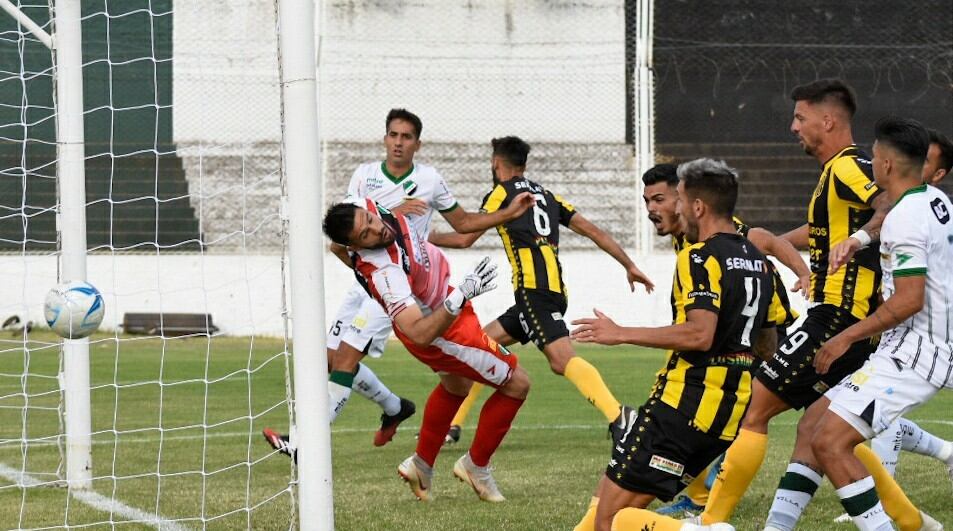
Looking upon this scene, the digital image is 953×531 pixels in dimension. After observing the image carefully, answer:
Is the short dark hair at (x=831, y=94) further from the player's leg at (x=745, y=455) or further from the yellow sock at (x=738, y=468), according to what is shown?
Answer: the yellow sock at (x=738, y=468)

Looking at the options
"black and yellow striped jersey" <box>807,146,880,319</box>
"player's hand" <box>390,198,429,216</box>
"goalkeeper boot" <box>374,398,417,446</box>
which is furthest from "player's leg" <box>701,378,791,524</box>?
"goalkeeper boot" <box>374,398,417,446</box>

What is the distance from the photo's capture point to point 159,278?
1750 centimetres

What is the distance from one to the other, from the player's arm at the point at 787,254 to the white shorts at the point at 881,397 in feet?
3.55

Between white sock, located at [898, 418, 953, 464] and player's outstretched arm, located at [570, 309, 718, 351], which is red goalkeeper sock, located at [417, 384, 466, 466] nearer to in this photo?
white sock, located at [898, 418, 953, 464]

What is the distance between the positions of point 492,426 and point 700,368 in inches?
89.7

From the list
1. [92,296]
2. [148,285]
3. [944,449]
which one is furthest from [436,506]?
[148,285]

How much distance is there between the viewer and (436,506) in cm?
696

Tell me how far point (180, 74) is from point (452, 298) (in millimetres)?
16488

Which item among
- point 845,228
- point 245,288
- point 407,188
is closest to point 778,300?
point 845,228

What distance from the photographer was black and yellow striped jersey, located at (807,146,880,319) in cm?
584

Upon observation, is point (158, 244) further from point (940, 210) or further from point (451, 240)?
point (940, 210)

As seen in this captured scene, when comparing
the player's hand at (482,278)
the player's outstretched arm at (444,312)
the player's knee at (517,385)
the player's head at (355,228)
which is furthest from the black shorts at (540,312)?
the player's hand at (482,278)

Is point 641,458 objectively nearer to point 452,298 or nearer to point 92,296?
point 452,298

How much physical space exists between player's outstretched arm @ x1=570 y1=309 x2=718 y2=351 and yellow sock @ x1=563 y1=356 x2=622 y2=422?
2.69m
